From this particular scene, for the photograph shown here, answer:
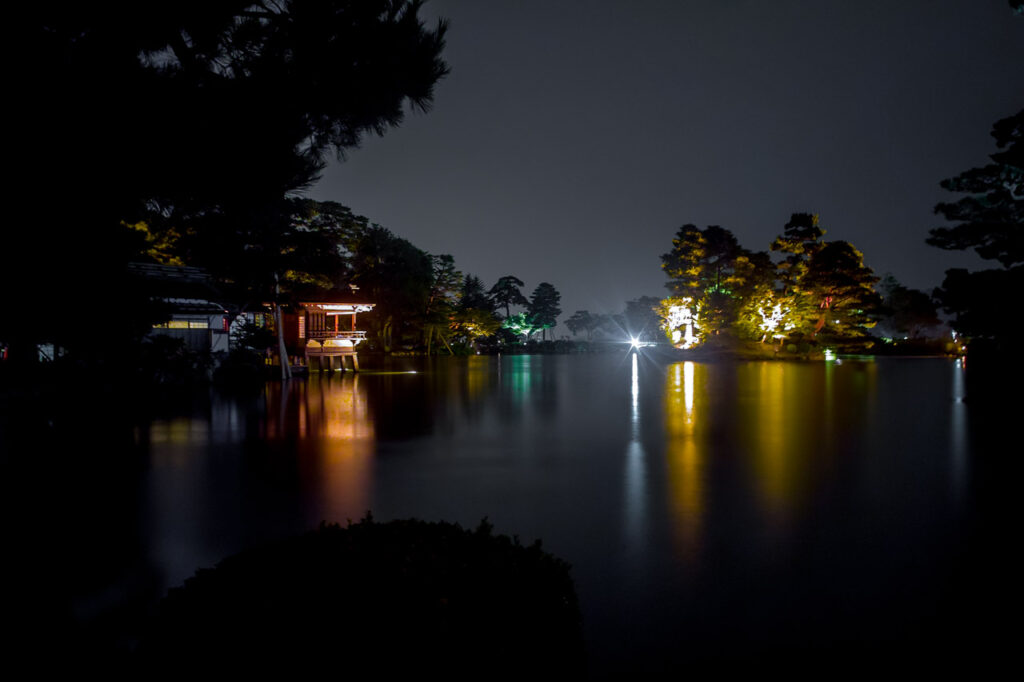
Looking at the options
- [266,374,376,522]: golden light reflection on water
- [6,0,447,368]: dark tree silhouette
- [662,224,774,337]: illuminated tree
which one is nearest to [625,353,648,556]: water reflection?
[266,374,376,522]: golden light reflection on water

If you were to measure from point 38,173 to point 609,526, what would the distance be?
13.1ft

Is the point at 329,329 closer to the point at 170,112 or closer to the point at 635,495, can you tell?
the point at 635,495

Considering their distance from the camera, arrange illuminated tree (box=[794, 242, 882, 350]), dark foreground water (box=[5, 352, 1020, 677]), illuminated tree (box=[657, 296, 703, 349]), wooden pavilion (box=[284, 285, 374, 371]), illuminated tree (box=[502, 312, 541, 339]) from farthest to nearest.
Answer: illuminated tree (box=[502, 312, 541, 339]) → illuminated tree (box=[657, 296, 703, 349]) → illuminated tree (box=[794, 242, 882, 350]) → wooden pavilion (box=[284, 285, 374, 371]) → dark foreground water (box=[5, 352, 1020, 677])

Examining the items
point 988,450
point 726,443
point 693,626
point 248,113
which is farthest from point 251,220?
point 988,450

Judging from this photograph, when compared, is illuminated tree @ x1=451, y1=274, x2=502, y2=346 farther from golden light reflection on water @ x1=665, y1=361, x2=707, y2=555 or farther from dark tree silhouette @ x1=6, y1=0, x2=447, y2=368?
dark tree silhouette @ x1=6, y1=0, x2=447, y2=368

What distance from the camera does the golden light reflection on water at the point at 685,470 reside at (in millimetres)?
4551

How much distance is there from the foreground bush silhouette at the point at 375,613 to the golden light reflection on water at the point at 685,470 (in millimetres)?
2552

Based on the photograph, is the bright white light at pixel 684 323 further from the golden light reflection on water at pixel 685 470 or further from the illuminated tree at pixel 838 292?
the golden light reflection on water at pixel 685 470

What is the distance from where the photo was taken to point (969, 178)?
14.8m

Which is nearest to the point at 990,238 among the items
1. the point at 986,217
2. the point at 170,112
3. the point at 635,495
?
the point at 986,217

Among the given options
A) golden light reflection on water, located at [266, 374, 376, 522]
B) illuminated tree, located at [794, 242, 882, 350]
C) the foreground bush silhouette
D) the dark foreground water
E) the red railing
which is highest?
illuminated tree, located at [794, 242, 882, 350]

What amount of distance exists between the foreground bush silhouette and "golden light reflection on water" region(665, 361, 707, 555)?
255 cm

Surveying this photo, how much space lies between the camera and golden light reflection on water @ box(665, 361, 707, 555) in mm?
4551

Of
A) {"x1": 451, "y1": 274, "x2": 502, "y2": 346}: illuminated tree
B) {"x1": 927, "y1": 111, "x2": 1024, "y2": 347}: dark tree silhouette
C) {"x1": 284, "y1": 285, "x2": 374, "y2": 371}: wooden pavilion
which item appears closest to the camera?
{"x1": 927, "y1": 111, "x2": 1024, "y2": 347}: dark tree silhouette
